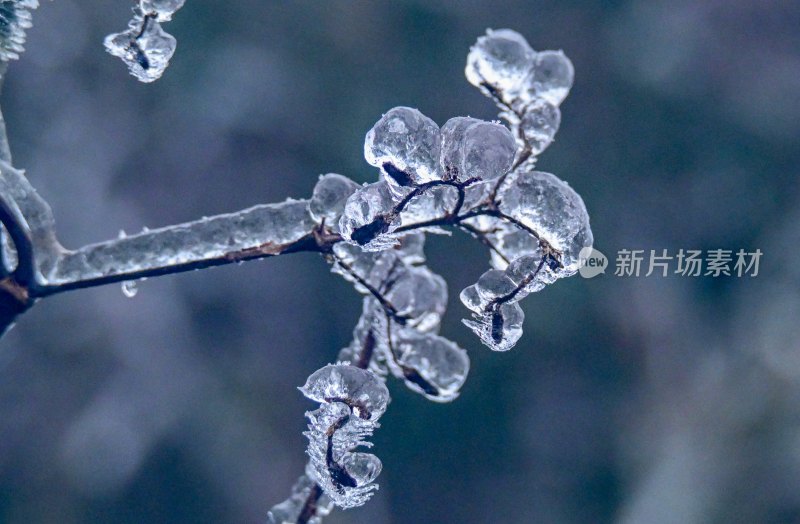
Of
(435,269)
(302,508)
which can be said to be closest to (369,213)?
(302,508)

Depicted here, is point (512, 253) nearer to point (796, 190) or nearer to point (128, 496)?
point (128, 496)

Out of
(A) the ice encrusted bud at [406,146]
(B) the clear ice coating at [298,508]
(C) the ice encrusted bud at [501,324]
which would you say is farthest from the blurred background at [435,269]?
(A) the ice encrusted bud at [406,146]

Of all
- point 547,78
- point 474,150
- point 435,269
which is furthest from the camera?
point 435,269

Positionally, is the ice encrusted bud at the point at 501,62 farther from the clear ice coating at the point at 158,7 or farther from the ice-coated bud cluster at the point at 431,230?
the clear ice coating at the point at 158,7

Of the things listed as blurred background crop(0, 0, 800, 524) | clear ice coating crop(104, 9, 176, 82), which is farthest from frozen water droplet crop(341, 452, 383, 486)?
blurred background crop(0, 0, 800, 524)

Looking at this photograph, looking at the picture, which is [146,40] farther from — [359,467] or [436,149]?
[359,467]

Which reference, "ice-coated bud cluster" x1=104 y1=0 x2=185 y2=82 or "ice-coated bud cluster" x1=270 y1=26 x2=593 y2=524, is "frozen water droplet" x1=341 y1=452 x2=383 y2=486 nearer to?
"ice-coated bud cluster" x1=270 y1=26 x2=593 y2=524

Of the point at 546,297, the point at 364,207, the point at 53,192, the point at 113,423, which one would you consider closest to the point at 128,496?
the point at 113,423
